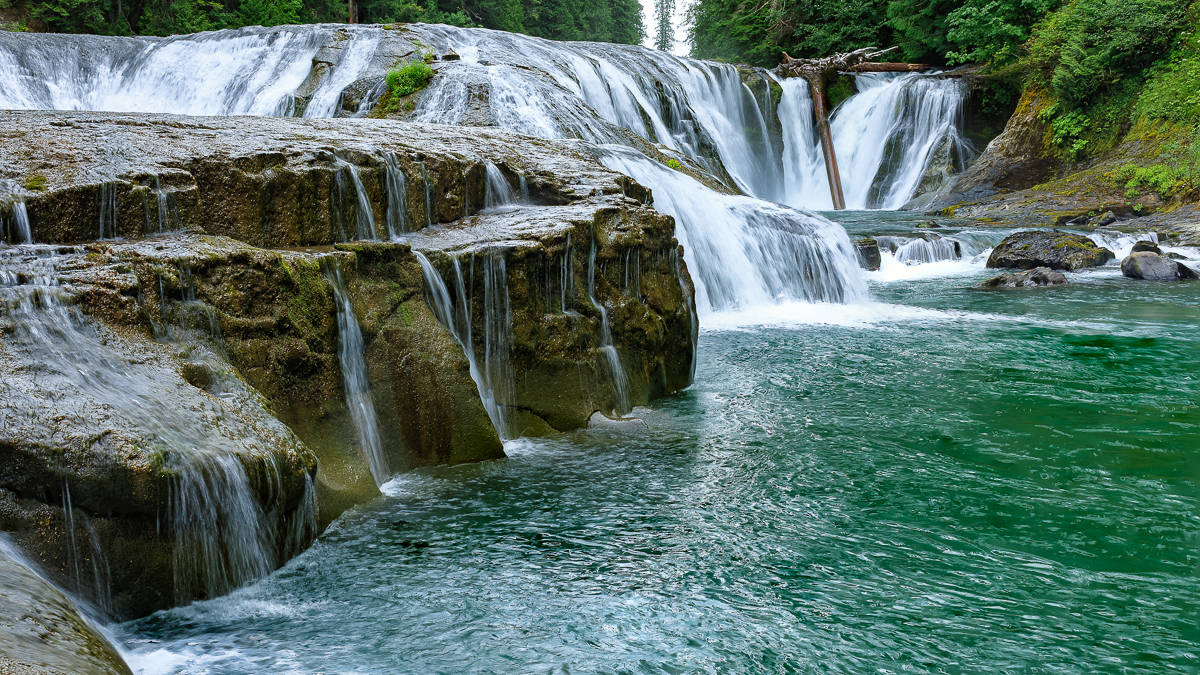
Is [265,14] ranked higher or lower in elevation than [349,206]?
higher

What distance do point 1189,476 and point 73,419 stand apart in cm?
579

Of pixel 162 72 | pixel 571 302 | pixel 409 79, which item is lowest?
pixel 571 302

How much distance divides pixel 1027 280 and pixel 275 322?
39.2 ft

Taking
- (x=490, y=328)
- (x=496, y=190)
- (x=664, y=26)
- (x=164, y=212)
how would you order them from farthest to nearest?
(x=664, y=26) → (x=496, y=190) → (x=490, y=328) → (x=164, y=212)

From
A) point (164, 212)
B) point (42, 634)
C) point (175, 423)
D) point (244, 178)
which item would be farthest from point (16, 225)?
point (42, 634)

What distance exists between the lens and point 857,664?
301cm

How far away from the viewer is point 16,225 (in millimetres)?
4211

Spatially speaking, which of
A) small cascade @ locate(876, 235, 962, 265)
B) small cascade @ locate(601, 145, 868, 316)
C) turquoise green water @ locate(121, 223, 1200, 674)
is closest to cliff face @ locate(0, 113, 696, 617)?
turquoise green water @ locate(121, 223, 1200, 674)

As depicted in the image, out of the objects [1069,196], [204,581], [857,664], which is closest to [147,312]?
[204,581]

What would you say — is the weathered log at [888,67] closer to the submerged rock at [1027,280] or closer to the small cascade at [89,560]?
the submerged rock at [1027,280]

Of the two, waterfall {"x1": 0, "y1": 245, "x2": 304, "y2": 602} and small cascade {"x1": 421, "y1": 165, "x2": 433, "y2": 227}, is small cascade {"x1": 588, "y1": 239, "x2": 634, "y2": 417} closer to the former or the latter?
small cascade {"x1": 421, "y1": 165, "x2": 433, "y2": 227}

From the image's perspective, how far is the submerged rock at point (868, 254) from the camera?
571 inches

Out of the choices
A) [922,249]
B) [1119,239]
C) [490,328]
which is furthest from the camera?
[922,249]

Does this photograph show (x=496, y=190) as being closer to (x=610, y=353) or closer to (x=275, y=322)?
(x=610, y=353)
